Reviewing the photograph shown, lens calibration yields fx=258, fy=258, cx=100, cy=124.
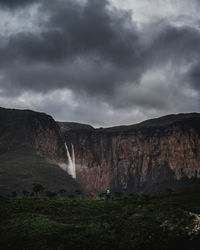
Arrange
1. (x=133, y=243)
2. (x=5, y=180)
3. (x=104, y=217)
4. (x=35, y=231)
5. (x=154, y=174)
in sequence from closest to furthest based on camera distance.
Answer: (x=133, y=243)
(x=35, y=231)
(x=104, y=217)
(x=5, y=180)
(x=154, y=174)

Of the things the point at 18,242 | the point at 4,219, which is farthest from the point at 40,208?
the point at 18,242

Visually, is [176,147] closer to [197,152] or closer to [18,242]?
[197,152]

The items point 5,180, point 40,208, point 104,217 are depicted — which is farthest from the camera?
point 5,180

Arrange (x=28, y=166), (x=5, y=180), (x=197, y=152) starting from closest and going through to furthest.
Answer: (x=5, y=180)
(x=28, y=166)
(x=197, y=152)

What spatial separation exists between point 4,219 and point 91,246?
43.7 ft

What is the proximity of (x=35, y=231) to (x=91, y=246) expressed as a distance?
235 inches

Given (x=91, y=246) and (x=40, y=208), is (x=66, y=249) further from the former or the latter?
(x=40, y=208)

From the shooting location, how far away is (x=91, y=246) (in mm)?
18547

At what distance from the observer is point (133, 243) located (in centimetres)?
1795

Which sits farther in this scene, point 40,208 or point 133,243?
point 40,208

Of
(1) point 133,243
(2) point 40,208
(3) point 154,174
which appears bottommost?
(3) point 154,174

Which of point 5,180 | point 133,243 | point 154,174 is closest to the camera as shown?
point 133,243

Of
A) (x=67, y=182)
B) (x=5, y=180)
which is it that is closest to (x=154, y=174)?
(x=67, y=182)

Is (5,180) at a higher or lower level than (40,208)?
lower
